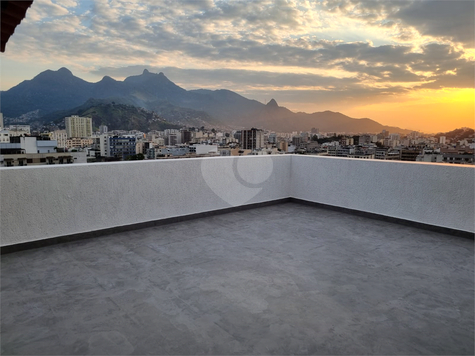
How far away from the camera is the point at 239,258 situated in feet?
10.9

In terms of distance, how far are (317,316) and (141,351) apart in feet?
3.78

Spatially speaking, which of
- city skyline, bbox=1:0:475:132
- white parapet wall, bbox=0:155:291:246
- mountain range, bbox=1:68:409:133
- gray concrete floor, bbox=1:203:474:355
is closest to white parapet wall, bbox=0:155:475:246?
white parapet wall, bbox=0:155:291:246

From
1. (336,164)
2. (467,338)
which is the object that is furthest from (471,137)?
(467,338)

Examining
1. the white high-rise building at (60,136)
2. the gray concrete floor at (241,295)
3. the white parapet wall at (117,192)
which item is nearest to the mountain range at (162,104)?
the white high-rise building at (60,136)

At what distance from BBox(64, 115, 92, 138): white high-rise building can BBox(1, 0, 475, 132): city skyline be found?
1.09 metres

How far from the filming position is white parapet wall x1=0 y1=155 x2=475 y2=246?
141 inches

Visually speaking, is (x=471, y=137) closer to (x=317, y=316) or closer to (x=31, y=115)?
(x=317, y=316)

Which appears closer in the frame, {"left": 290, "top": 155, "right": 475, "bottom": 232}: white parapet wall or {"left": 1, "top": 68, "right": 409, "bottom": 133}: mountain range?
{"left": 290, "top": 155, "right": 475, "bottom": 232}: white parapet wall

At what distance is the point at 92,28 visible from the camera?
22.3 feet

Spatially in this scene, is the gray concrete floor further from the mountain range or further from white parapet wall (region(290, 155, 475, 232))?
the mountain range

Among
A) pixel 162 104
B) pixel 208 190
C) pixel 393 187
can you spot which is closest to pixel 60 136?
pixel 208 190

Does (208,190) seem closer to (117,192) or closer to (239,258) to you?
(117,192)

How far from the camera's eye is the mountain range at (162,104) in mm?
5578

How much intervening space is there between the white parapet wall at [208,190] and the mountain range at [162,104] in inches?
65.1
